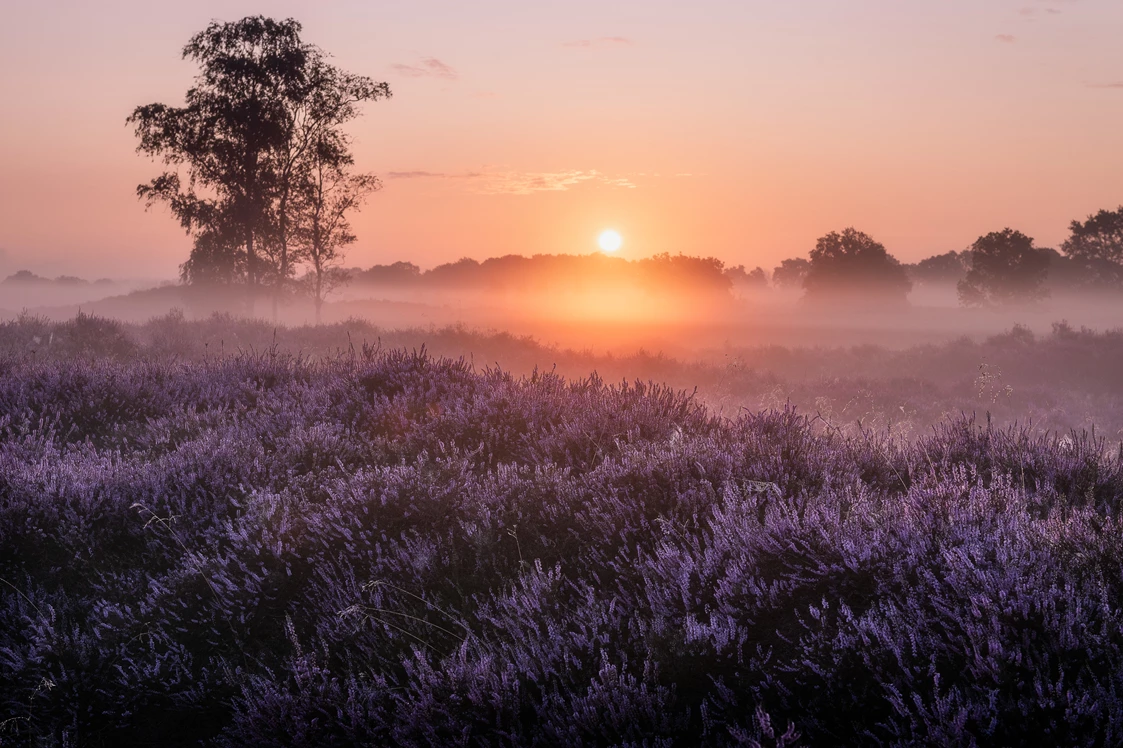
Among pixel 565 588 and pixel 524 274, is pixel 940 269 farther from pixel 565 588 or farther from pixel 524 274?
pixel 565 588

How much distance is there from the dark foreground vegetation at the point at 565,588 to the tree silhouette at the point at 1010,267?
171 feet

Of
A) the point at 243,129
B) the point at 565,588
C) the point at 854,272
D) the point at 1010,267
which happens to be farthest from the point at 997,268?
the point at 565,588

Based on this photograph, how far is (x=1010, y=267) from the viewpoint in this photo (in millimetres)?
49219

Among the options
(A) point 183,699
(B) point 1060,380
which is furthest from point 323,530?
(B) point 1060,380

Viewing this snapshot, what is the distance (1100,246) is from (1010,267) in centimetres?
1081

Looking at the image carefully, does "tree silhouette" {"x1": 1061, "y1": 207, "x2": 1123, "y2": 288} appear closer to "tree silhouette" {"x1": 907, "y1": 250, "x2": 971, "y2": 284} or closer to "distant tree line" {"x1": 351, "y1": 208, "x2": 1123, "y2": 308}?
"distant tree line" {"x1": 351, "y1": 208, "x2": 1123, "y2": 308}

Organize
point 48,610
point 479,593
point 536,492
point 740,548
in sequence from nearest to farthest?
point 740,548 → point 479,593 → point 48,610 → point 536,492

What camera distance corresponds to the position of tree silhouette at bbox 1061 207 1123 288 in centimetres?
5281

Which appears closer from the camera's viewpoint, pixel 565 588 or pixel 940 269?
pixel 565 588

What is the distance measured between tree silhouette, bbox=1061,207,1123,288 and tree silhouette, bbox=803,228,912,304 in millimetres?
11891

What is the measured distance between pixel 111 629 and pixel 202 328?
16.3 metres

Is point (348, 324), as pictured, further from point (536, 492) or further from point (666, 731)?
point (666, 731)

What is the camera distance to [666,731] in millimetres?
2271

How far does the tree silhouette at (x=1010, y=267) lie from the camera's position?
48875mm
